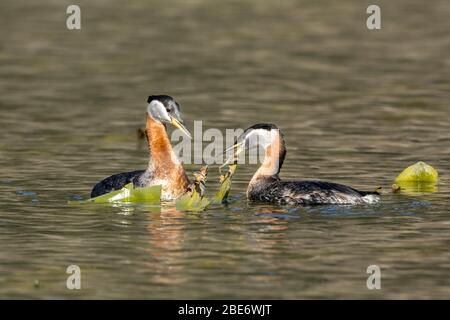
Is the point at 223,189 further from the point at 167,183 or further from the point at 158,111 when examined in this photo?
the point at 158,111

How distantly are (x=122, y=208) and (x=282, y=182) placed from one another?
82.5 inches

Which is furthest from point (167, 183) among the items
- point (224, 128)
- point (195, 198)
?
point (224, 128)

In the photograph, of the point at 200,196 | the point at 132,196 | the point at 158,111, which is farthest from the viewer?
the point at 158,111

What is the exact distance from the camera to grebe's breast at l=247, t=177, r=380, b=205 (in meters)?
16.5

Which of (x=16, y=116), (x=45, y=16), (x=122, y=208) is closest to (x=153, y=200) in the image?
(x=122, y=208)

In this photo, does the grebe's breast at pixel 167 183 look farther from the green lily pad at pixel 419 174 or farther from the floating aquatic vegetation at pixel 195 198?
the green lily pad at pixel 419 174

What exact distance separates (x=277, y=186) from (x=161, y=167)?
1.51 meters

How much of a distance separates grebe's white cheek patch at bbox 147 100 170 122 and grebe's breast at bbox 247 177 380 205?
148 cm

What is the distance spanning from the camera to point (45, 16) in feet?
125

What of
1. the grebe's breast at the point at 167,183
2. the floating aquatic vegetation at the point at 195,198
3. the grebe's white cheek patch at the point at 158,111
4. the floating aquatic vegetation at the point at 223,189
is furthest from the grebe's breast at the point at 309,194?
the grebe's white cheek patch at the point at 158,111

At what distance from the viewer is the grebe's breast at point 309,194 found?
16531 mm

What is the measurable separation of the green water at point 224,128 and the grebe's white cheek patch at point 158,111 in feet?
4.49

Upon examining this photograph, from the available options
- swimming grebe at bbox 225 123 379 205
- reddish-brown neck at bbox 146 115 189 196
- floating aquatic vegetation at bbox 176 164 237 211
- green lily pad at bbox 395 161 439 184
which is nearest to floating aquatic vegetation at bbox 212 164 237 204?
floating aquatic vegetation at bbox 176 164 237 211

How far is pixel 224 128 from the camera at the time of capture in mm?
23125
